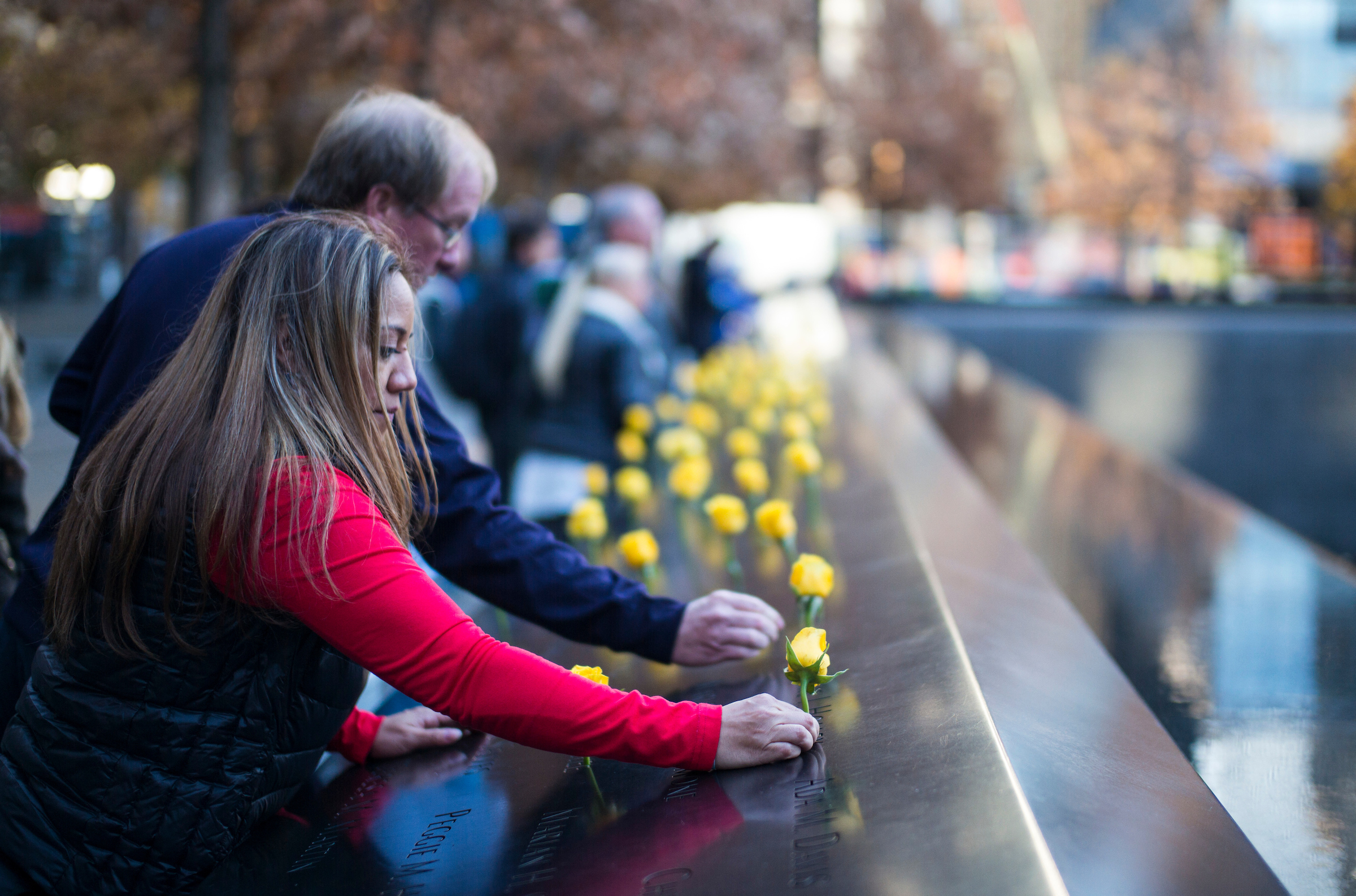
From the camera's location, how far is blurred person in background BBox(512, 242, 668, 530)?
4.71 metres

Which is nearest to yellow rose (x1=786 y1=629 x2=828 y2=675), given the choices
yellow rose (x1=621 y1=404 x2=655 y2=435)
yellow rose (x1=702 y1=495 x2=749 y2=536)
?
yellow rose (x1=702 y1=495 x2=749 y2=536)

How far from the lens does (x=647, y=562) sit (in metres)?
3.04

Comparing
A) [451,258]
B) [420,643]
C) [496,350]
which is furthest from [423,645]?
[496,350]

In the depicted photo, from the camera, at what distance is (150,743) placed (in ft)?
5.74

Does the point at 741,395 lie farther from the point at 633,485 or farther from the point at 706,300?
the point at 706,300

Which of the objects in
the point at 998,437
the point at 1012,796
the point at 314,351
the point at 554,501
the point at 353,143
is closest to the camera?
the point at 1012,796

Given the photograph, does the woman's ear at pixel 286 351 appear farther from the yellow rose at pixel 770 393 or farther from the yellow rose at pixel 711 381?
the yellow rose at pixel 711 381

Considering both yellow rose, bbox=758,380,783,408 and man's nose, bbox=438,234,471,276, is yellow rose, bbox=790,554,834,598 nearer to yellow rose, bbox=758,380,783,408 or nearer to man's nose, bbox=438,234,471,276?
man's nose, bbox=438,234,471,276

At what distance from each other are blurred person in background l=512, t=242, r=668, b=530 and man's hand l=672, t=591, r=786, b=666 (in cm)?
241

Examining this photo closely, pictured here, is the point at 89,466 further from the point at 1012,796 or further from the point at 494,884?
the point at 1012,796

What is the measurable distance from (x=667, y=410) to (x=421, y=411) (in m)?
2.67

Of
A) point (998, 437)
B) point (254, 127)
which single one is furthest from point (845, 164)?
point (998, 437)

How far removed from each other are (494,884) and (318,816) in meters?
0.54

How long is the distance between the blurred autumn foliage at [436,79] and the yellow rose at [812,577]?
4.73m
